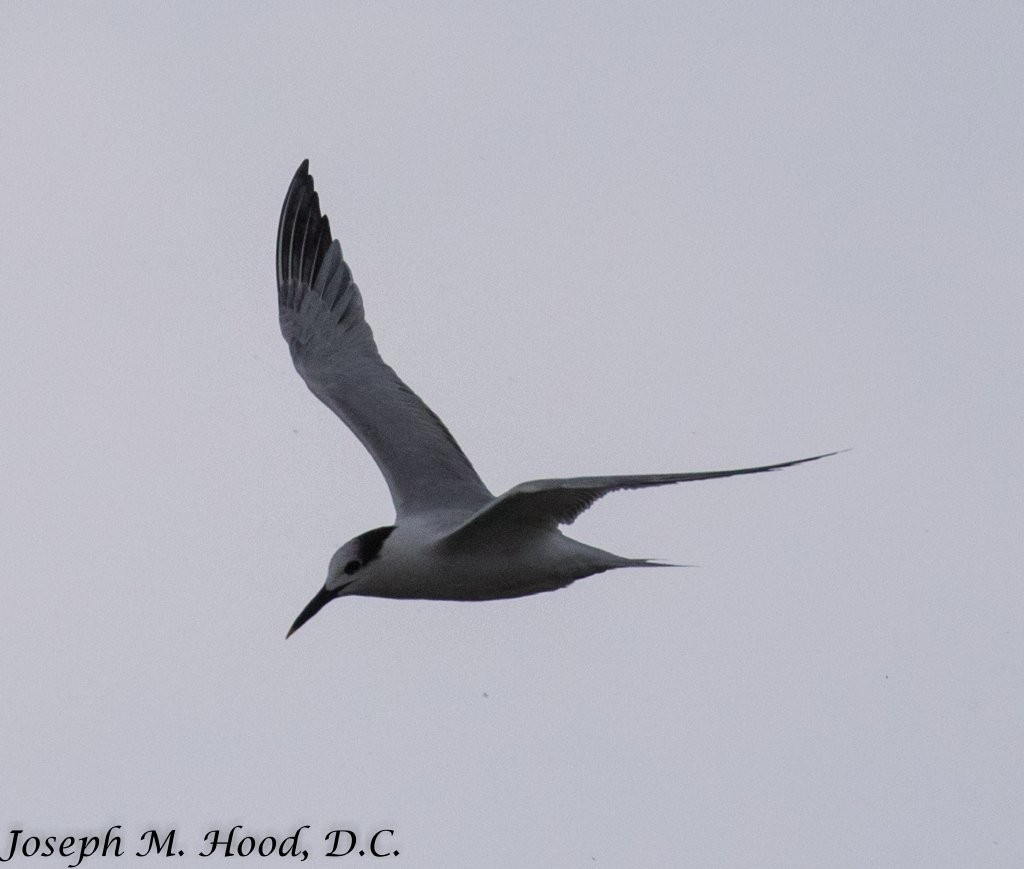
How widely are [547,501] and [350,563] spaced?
1168mm

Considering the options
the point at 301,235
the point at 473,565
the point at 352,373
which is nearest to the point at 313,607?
the point at 473,565

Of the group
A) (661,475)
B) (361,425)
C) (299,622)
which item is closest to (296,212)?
(361,425)

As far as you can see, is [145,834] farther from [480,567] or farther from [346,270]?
[346,270]

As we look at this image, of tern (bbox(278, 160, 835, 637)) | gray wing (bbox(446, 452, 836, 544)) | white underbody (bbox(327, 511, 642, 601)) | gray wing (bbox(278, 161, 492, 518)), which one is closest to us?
gray wing (bbox(446, 452, 836, 544))

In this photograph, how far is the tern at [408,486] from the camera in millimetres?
9109

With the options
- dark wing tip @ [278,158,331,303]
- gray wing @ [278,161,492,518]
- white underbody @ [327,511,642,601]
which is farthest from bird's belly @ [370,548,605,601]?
dark wing tip @ [278,158,331,303]

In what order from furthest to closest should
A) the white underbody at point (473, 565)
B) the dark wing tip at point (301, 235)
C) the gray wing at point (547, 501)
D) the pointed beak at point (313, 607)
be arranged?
the dark wing tip at point (301, 235)
the pointed beak at point (313, 607)
the white underbody at point (473, 565)
the gray wing at point (547, 501)

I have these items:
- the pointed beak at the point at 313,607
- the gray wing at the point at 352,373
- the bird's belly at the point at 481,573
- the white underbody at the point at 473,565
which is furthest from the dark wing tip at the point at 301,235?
the bird's belly at the point at 481,573

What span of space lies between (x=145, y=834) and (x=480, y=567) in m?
2.72

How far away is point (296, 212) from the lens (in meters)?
12.9

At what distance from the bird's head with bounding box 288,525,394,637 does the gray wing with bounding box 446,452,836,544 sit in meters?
0.47

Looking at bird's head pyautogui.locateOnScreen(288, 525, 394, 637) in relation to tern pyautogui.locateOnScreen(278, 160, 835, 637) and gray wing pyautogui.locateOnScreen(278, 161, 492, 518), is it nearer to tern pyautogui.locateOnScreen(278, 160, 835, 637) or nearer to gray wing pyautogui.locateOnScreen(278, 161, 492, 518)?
tern pyautogui.locateOnScreen(278, 160, 835, 637)

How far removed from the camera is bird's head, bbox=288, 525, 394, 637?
9.43m

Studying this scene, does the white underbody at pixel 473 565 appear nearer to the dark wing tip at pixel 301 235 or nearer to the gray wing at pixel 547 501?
the gray wing at pixel 547 501
